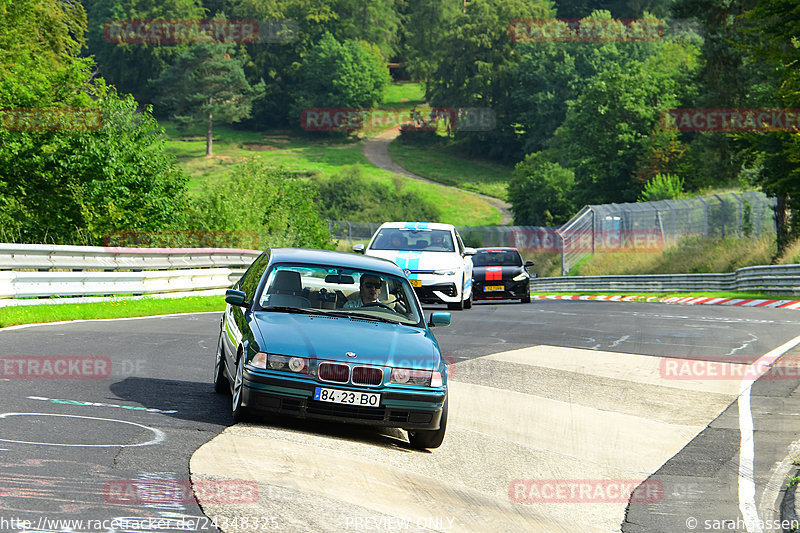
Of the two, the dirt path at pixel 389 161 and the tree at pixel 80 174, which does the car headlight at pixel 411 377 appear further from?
the dirt path at pixel 389 161

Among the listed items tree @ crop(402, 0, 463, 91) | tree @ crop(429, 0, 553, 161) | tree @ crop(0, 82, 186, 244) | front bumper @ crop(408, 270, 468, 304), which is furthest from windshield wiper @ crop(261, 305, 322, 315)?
tree @ crop(402, 0, 463, 91)

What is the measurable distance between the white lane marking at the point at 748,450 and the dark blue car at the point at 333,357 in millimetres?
2250

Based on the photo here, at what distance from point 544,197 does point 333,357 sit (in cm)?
8479

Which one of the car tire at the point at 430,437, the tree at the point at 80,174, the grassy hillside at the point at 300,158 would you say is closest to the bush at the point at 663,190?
the grassy hillside at the point at 300,158

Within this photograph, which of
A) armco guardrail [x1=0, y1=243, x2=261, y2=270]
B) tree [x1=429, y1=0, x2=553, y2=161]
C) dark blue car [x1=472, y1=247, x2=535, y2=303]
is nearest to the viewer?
armco guardrail [x1=0, y1=243, x2=261, y2=270]

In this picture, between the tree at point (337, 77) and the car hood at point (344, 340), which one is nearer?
the car hood at point (344, 340)

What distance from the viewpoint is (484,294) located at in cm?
2627

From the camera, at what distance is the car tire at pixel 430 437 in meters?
7.66

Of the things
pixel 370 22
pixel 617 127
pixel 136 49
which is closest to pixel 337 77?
pixel 370 22

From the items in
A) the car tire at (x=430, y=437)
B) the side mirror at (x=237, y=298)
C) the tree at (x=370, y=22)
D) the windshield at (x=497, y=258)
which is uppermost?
the tree at (x=370, y=22)

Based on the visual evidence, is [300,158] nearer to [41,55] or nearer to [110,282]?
[41,55]

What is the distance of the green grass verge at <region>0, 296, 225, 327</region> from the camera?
15.2 meters

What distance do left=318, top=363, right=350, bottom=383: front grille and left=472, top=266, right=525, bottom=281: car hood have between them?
18.8 metres

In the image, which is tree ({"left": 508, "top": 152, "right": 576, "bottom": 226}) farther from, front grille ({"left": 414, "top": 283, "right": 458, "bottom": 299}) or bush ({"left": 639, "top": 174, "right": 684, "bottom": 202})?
front grille ({"left": 414, "top": 283, "right": 458, "bottom": 299})
